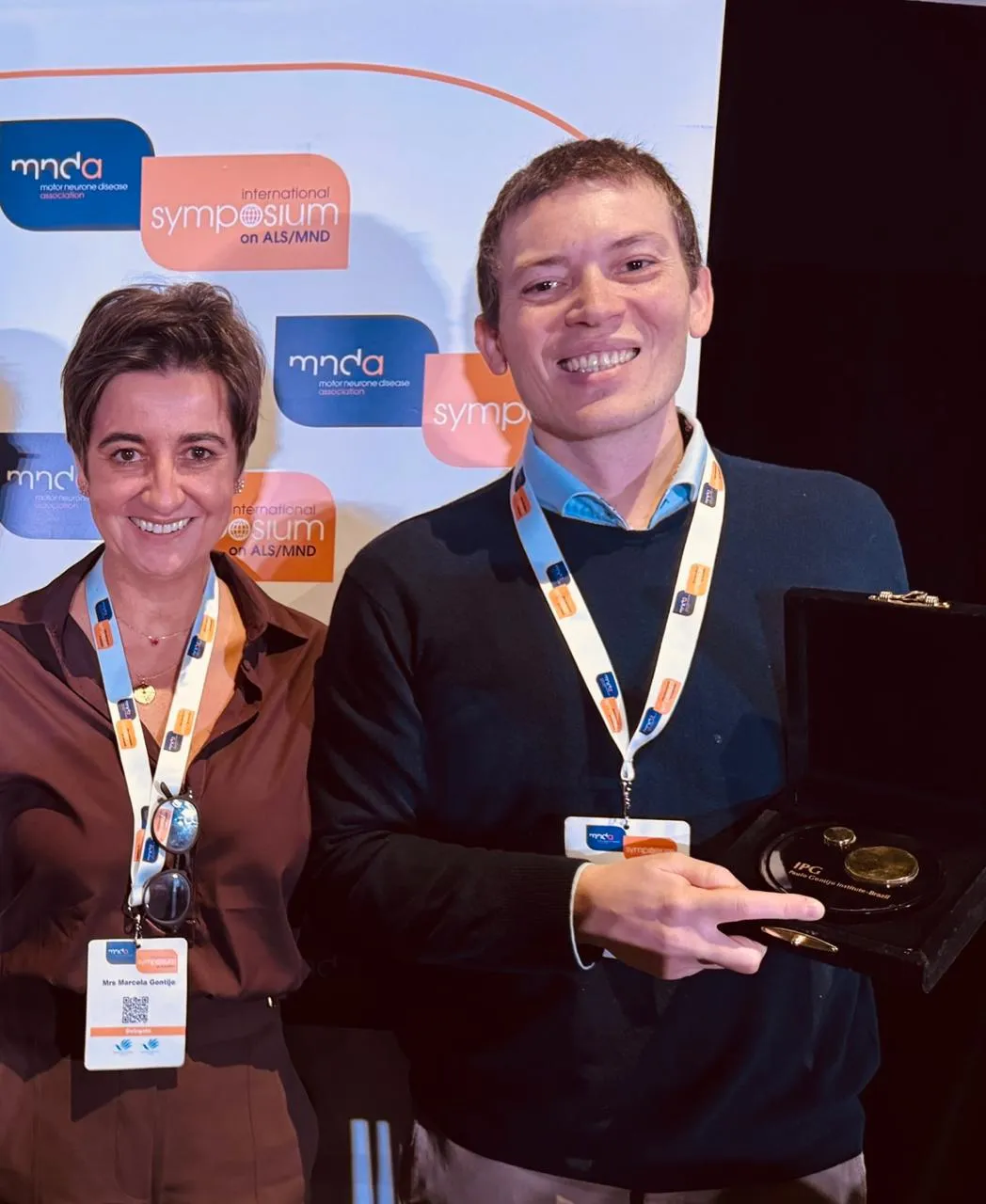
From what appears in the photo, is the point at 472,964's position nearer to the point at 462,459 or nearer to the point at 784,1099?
the point at 784,1099

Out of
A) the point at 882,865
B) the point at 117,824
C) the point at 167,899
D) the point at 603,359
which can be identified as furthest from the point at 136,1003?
the point at 603,359

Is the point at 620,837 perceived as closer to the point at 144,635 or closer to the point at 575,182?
the point at 144,635

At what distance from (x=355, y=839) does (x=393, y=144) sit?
4.47 feet

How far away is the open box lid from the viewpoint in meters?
1.51

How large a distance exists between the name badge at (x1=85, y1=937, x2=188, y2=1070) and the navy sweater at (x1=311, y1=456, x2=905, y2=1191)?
32 cm

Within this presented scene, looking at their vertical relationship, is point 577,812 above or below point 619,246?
below

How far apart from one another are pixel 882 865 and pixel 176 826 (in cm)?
121

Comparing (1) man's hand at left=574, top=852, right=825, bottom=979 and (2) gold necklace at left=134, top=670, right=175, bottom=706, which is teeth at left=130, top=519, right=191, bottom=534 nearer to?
(2) gold necklace at left=134, top=670, right=175, bottom=706

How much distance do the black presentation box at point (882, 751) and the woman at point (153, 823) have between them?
2.89 ft

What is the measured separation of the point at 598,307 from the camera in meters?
1.68

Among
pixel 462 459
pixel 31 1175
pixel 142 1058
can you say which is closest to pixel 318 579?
pixel 462 459

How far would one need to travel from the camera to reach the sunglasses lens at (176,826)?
1843 mm

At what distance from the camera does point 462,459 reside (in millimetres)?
1994

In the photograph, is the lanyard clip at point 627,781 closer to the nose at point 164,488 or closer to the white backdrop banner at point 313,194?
the white backdrop banner at point 313,194
